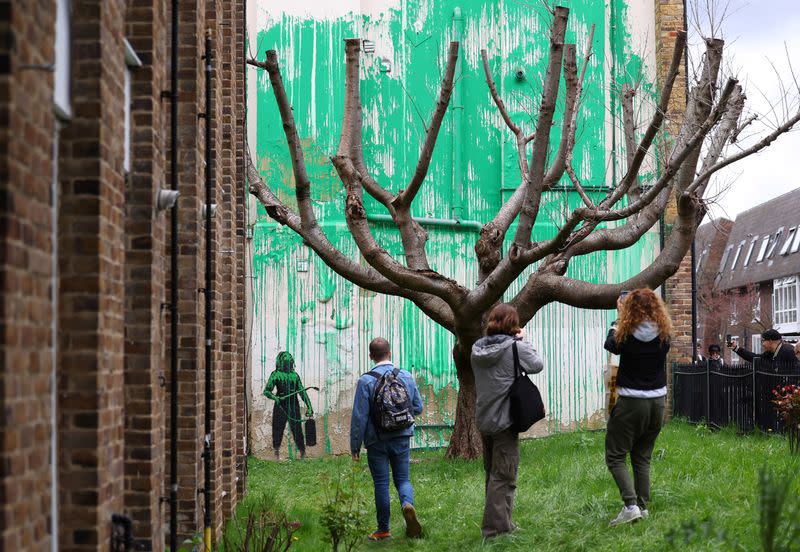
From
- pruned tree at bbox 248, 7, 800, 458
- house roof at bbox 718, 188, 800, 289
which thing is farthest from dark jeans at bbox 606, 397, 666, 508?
house roof at bbox 718, 188, 800, 289

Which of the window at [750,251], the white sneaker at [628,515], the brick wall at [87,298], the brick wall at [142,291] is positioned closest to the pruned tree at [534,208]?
the white sneaker at [628,515]

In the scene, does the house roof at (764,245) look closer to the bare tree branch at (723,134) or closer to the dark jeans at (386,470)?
the bare tree branch at (723,134)

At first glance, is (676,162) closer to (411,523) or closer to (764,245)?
(411,523)

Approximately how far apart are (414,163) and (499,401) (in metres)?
10.1

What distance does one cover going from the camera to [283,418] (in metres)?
16.7

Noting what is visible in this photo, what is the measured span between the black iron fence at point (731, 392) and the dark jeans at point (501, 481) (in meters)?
6.26

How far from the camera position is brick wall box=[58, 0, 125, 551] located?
4.46 meters

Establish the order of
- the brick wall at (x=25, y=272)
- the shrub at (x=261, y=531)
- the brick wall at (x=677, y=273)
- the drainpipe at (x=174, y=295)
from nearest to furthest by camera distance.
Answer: the brick wall at (x=25, y=272) → the drainpipe at (x=174, y=295) → the shrub at (x=261, y=531) → the brick wall at (x=677, y=273)

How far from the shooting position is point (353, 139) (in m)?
12.8

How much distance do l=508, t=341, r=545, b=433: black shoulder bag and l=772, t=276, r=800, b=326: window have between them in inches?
1971

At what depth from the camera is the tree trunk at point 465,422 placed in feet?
44.6

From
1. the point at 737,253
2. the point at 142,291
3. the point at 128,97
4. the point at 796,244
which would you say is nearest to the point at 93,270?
the point at 142,291

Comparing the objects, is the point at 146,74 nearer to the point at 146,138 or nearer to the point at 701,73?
the point at 146,138

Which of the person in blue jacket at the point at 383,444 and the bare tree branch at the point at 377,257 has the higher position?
the bare tree branch at the point at 377,257
